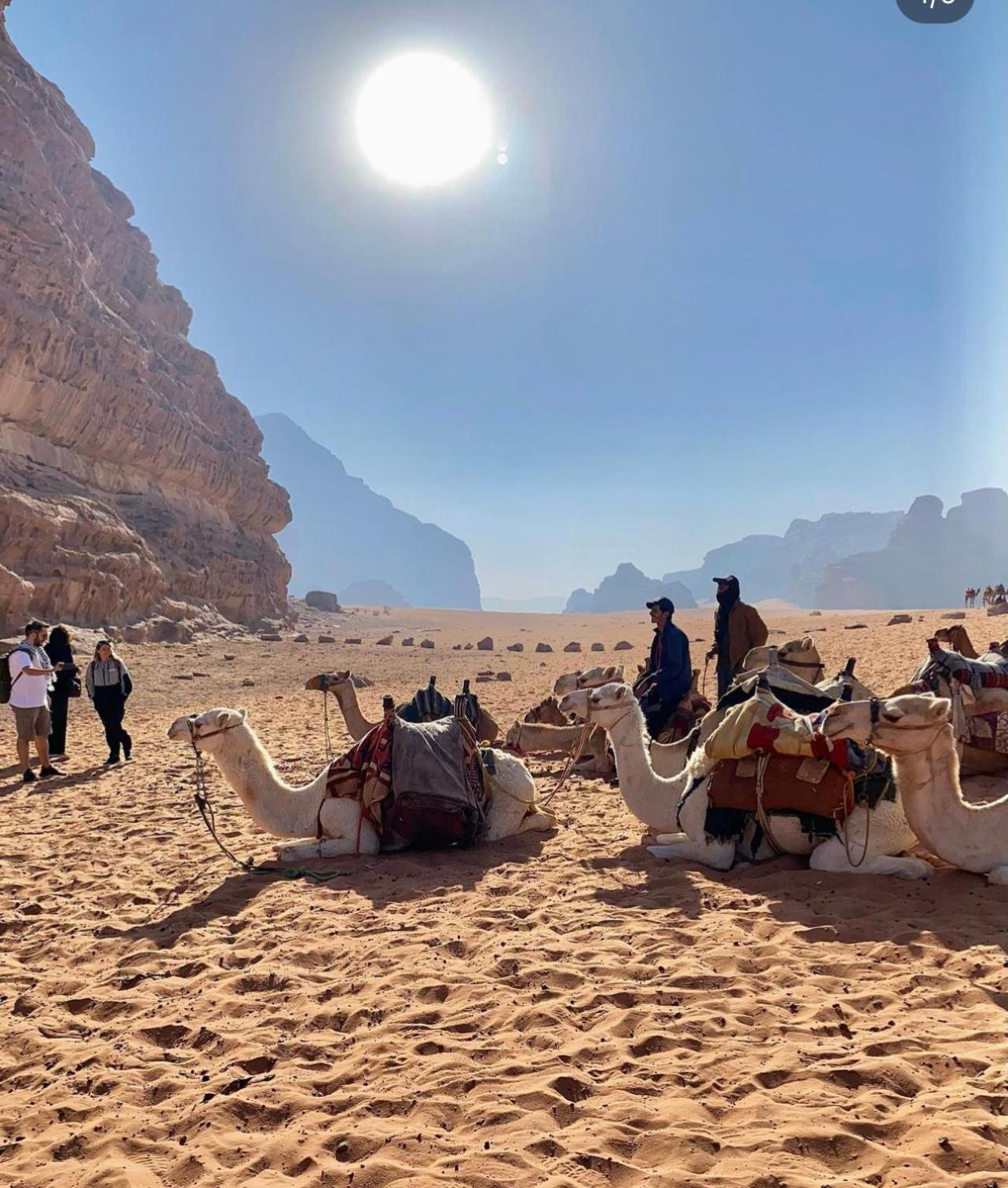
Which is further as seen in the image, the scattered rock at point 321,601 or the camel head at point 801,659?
the scattered rock at point 321,601

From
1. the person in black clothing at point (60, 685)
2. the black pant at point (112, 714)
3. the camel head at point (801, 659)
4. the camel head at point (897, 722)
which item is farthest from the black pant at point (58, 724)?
the camel head at point (897, 722)

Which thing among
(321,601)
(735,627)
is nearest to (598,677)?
(735,627)

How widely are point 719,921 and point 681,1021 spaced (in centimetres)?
115

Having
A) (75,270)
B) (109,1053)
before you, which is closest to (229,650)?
(75,270)

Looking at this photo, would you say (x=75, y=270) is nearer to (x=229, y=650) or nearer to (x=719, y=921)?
(x=229, y=650)

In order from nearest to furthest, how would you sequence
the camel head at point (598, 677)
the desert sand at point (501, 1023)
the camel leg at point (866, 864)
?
the desert sand at point (501, 1023), the camel leg at point (866, 864), the camel head at point (598, 677)

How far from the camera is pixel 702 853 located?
17.5ft

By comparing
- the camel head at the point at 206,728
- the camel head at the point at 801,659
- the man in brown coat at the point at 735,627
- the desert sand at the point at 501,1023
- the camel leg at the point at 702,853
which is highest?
the man in brown coat at the point at 735,627

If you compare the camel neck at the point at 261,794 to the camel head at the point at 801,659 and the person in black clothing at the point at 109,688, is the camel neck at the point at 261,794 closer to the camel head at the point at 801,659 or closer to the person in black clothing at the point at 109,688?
the camel head at the point at 801,659

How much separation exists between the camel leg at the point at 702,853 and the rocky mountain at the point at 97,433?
26.9m

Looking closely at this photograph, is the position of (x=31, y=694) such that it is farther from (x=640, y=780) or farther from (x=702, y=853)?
(x=702, y=853)

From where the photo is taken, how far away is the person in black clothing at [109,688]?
34.0ft

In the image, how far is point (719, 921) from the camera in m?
4.31

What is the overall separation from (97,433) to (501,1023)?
46.8 meters
